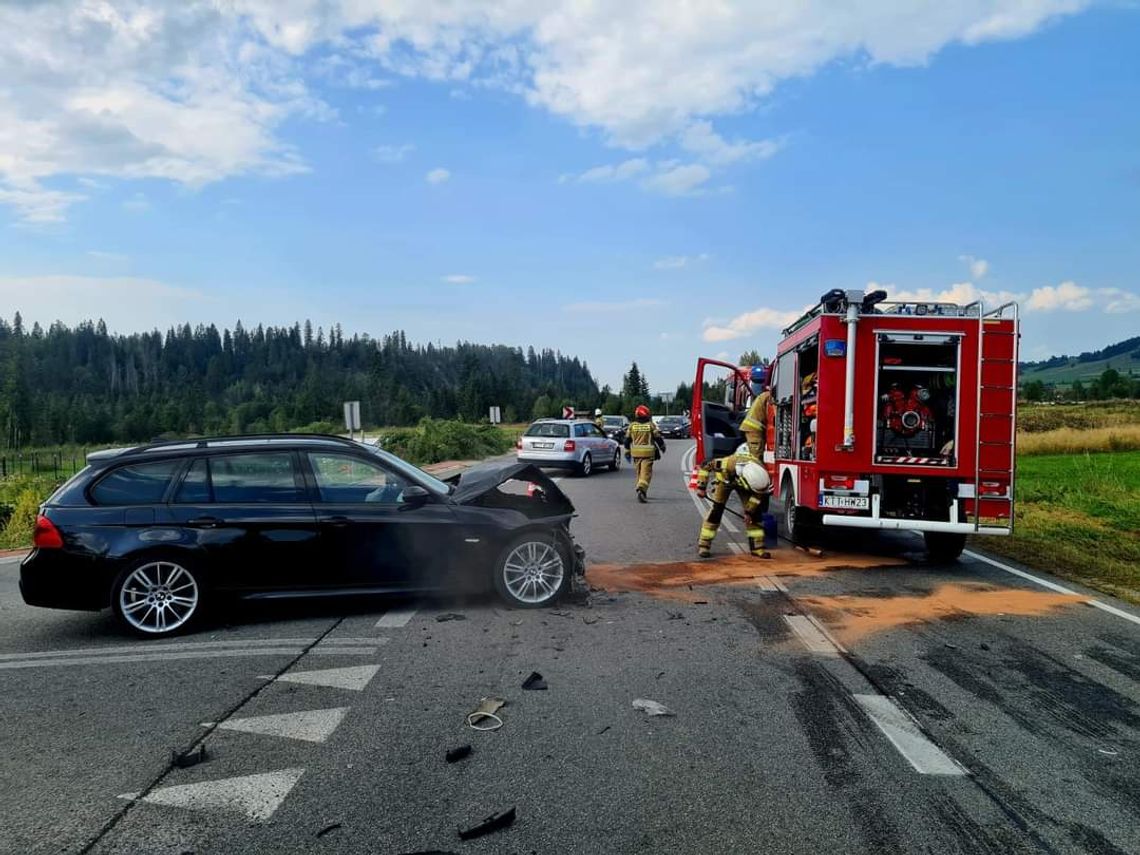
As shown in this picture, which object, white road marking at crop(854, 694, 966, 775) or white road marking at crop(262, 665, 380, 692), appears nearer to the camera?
white road marking at crop(854, 694, 966, 775)

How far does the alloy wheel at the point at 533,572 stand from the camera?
7.12 meters

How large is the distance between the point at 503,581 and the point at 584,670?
1.80 metres

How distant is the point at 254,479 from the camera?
681 cm

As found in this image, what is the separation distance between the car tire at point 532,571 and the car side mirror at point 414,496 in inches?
31.8

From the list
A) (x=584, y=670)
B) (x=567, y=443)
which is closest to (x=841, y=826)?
(x=584, y=670)

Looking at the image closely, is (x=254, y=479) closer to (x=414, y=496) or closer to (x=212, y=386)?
(x=414, y=496)

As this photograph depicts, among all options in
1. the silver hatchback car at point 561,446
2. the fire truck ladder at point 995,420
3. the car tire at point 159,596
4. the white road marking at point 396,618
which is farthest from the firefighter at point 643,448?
the car tire at point 159,596

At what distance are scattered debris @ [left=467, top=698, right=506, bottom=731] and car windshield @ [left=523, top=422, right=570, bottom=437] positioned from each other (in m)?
19.1

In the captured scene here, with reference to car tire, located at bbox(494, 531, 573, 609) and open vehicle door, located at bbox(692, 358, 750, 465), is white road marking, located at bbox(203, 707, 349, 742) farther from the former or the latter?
open vehicle door, located at bbox(692, 358, 750, 465)

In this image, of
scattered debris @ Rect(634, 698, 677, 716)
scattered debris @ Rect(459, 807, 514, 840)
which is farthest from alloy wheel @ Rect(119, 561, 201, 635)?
scattered debris @ Rect(459, 807, 514, 840)

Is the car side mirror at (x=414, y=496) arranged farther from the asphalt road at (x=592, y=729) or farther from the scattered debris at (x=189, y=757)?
the scattered debris at (x=189, y=757)

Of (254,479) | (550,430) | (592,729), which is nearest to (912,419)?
(592,729)

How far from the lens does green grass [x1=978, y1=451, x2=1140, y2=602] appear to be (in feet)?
31.8

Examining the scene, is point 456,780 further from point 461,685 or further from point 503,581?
point 503,581
